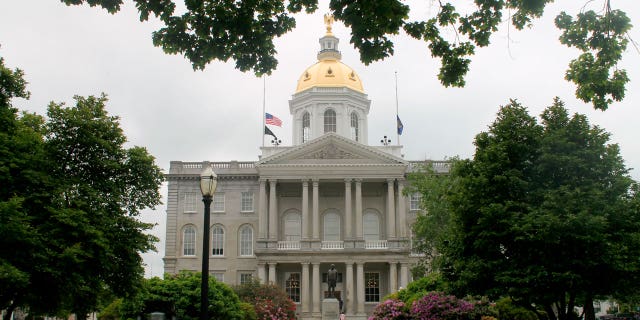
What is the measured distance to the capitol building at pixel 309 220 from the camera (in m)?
54.4

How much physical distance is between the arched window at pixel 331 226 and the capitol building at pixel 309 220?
9 cm

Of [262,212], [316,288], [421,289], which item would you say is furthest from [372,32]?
[262,212]

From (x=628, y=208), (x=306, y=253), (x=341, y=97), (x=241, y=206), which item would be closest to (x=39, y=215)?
(x=628, y=208)

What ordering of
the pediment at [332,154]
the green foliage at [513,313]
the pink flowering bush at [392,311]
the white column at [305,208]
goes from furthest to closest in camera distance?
the pediment at [332,154] < the white column at [305,208] < the green foliage at [513,313] < the pink flowering bush at [392,311]

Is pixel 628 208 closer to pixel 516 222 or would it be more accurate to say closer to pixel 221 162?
pixel 516 222

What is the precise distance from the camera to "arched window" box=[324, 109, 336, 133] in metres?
64.8

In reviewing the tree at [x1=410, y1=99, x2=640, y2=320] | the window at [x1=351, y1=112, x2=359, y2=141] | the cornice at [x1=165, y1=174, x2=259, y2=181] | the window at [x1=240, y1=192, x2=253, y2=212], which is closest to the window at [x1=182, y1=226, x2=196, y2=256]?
the cornice at [x1=165, y1=174, x2=259, y2=181]

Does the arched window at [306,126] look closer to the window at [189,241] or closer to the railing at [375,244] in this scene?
the window at [189,241]

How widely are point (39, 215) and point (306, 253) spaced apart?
1190 inches

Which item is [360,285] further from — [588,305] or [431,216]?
[588,305]

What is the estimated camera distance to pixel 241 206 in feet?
198

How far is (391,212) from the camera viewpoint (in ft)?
185

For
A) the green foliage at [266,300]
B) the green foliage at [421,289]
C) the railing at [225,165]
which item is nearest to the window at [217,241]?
the railing at [225,165]

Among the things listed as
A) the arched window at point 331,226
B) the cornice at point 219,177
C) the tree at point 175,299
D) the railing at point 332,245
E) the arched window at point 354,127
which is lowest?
the tree at point 175,299
